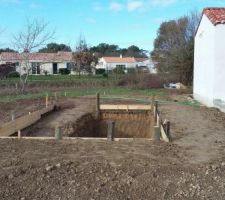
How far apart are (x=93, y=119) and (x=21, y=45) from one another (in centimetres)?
957

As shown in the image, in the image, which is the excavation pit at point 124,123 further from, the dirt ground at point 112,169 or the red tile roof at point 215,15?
the dirt ground at point 112,169

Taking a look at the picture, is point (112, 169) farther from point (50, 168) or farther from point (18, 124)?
point (18, 124)

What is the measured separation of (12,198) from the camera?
636 centimetres

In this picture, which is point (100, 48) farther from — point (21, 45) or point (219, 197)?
point (219, 197)

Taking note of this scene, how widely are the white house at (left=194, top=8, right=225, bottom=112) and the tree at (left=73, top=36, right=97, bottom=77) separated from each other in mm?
31032

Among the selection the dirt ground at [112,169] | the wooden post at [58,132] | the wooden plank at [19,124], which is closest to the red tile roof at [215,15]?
the wooden plank at [19,124]

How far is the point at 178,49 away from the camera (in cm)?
3897

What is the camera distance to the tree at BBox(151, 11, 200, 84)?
3797cm

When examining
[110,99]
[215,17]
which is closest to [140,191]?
[215,17]

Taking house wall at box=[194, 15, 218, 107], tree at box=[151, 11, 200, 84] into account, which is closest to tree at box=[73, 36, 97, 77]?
tree at box=[151, 11, 200, 84]

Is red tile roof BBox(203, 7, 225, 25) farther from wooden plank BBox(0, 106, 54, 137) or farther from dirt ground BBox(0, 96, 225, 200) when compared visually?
dirt ground BBox(0, 96, 225, 200)

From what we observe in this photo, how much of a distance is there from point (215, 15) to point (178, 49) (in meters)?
19.6

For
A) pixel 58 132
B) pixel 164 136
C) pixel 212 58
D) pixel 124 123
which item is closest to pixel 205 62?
pixel 212 58

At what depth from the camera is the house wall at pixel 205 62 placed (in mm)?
19188
